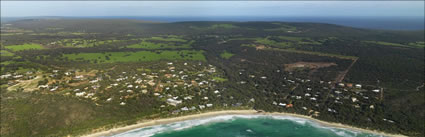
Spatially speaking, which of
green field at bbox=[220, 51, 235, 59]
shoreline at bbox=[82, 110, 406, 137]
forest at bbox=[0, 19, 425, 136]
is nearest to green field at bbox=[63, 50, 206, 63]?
forest at bbox=[0, 19, 425, 136]

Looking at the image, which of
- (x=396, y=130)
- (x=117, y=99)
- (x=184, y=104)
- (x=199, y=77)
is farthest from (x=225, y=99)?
(x=396, y=130)

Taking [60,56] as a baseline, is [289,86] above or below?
below

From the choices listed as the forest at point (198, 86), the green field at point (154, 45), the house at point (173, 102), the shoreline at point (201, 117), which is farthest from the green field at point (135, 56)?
the shoreline at point (201, 117)

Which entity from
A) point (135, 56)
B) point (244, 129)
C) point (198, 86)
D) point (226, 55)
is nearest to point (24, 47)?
point (135, 56)

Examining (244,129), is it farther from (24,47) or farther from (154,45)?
(24,47)

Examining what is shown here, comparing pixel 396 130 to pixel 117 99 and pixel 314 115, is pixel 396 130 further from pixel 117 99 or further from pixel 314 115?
pixel 117 99

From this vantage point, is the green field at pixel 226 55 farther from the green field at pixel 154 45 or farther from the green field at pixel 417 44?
the green field at pixel 417 44

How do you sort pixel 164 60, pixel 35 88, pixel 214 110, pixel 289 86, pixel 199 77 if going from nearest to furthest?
pixel 214 110 < pixel 35 88 < pixel 289 86 < pixel 199 77 < pixel 164 60
